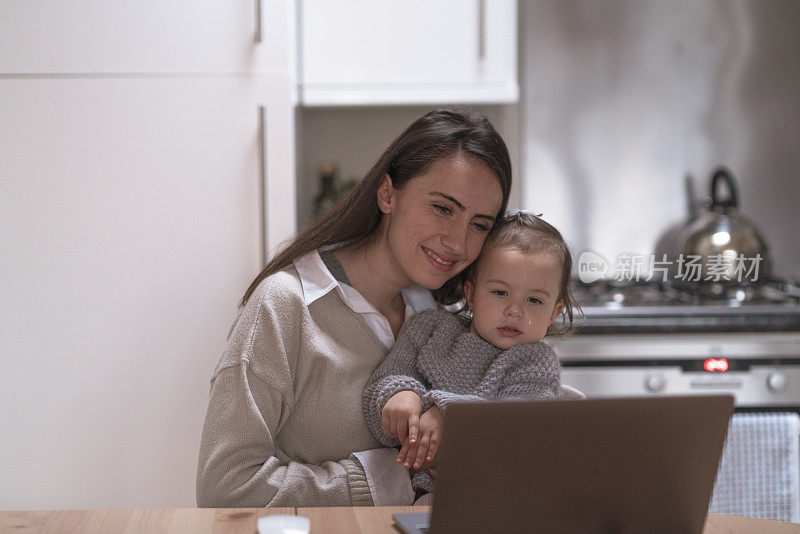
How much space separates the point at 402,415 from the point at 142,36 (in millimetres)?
1249

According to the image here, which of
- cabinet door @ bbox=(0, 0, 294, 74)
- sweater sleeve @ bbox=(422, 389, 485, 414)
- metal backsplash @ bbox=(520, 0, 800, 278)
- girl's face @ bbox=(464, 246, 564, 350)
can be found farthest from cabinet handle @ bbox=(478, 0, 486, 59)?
sweater sleeve @ bbox=(422, 389, 485, 414)

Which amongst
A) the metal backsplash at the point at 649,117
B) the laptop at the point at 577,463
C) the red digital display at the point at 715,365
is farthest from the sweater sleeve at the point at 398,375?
the metal backsplash at the point at 649,117

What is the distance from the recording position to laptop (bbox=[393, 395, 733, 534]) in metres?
0.82

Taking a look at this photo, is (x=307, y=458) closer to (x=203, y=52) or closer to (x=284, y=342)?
(x=284, y=342)

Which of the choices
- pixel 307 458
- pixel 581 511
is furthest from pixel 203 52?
pixel 581 511

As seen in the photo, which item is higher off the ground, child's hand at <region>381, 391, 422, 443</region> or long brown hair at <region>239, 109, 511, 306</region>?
long brown hair at <region>239, 109, 511, 306</region>

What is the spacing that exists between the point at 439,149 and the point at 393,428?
1.61 ft

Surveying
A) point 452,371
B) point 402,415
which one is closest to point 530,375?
point 452,371

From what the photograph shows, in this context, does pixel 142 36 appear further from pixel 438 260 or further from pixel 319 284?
pixel 438 260

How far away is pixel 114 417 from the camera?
1995mm

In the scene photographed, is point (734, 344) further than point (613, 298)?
No

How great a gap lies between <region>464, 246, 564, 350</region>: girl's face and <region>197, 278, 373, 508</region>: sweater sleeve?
0.34 metres

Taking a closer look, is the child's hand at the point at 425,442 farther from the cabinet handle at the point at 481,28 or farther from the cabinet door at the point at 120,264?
the cabinet handle at the point at 481,28

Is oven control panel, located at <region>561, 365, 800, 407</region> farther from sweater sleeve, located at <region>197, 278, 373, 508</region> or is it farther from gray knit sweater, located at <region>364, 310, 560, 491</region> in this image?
sweater sleeve, located at <region>197, 278, 373, 508</region>
